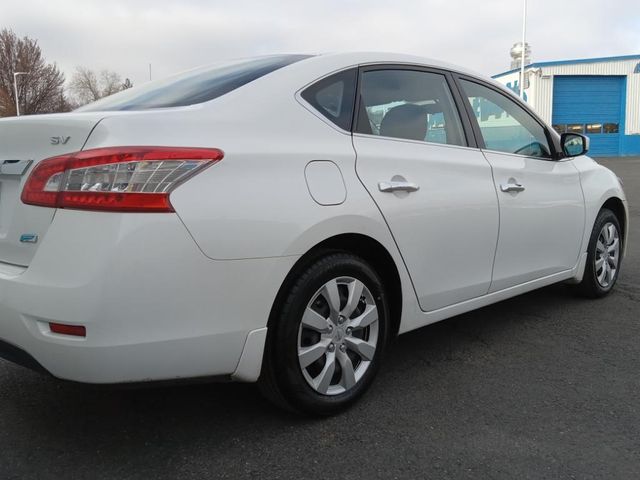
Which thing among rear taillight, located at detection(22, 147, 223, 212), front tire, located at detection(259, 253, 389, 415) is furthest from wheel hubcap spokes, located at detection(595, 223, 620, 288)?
rear taillight, located at detection(22, 147, 223, 212)

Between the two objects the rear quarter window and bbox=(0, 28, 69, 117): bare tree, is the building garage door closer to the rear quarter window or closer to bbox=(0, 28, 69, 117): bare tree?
the rear quarter window

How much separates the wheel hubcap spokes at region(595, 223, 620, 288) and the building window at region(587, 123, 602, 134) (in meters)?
35.1

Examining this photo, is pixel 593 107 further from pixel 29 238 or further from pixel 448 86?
pixel 29 238

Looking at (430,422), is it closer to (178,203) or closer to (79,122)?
(178,203)

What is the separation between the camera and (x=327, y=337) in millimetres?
2580

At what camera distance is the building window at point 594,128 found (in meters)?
36.2

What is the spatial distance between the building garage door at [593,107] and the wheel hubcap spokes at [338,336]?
35.4 m

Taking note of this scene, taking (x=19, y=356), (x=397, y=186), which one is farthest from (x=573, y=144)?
(x=19, y=356)

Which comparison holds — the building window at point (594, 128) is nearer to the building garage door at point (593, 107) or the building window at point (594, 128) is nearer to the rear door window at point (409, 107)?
the building garage door at point (593, 107)

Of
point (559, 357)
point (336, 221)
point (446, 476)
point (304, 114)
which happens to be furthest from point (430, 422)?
point (304, 114)

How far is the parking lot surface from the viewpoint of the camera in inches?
89.7

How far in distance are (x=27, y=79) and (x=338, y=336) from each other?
61.2 metres

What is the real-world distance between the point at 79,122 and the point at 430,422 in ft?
6.23

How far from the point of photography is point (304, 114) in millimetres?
2564
